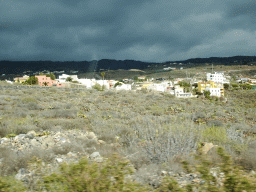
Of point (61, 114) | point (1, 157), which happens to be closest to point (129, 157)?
point (1, 157)

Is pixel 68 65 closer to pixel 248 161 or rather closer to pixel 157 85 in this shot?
pixel 157 85

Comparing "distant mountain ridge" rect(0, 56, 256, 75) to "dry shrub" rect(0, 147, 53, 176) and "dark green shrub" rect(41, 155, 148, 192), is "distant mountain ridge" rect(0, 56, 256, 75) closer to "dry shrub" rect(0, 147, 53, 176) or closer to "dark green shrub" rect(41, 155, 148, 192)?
"dry shrub" rect(0, 147, 53, 176)

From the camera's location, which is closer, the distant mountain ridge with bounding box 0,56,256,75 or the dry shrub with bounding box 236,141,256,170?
the dry shrub with bounding box 236,141,256,170

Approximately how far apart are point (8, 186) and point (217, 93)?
2683 inches

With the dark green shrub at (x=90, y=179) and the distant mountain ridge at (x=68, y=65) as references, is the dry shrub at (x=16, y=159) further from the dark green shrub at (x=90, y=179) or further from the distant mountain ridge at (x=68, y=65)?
the distant mountain ridge at (x=68, y=65)

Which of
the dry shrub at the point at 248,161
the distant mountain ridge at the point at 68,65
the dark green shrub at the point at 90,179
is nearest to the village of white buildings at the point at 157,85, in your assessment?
the distant mountain ridge at the point at 68,65

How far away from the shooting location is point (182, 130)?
19.2 ft

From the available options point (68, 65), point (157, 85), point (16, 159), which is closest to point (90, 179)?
point (16, 159)

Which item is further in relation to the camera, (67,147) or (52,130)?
(52,130)

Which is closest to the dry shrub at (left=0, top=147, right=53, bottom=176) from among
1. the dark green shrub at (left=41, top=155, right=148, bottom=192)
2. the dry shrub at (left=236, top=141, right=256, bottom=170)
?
the dark green shrub at (left=41, top=155, right=148, bottom=192)

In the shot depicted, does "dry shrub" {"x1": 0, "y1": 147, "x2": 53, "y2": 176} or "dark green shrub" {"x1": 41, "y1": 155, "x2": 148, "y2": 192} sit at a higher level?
"dark green shrub" {"x1": 41, "y1": 155, "x2": 148, "y2": 192}

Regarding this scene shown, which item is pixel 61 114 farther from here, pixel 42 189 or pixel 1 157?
pixel 42 189

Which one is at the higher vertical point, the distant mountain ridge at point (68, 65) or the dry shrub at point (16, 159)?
the distant mountain ridge at point (68, 65)

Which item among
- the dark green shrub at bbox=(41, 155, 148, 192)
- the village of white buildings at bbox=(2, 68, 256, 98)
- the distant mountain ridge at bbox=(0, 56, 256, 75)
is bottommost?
the village of white buildings at bbox=(2, 68, 256, 98)
